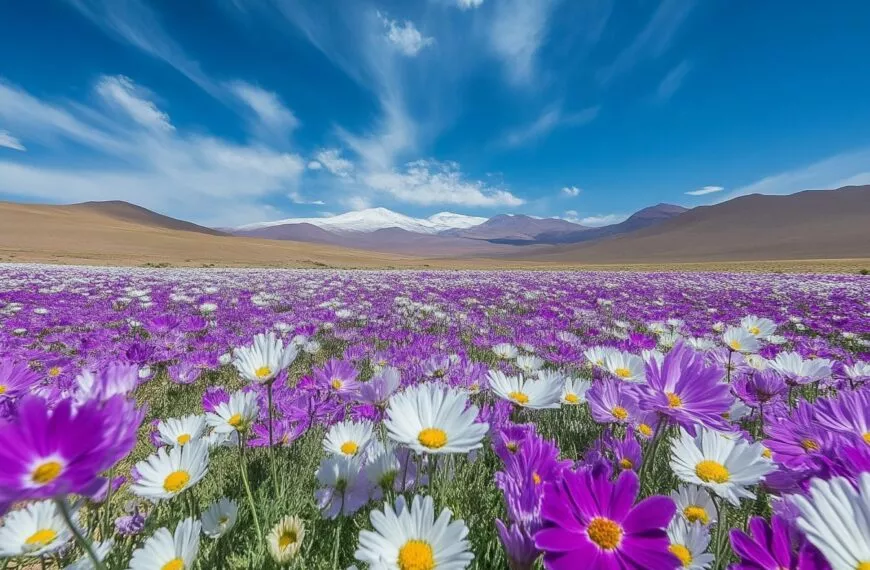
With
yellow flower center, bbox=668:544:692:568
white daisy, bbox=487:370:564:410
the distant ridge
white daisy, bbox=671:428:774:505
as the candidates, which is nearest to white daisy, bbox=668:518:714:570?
yellow flower center, bbox=668:544:692:568

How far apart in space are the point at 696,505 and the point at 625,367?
775 mm

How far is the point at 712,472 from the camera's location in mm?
1268

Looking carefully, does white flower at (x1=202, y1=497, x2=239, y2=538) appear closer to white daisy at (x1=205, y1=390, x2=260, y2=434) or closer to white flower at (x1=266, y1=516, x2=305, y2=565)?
white daisy at (x1=205, y1=390, x2=260, y2=434)

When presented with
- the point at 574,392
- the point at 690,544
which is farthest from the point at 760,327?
the point at 690,544

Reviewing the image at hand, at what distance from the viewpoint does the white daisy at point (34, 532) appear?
1.20 metres

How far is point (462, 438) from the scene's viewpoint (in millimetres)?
1112

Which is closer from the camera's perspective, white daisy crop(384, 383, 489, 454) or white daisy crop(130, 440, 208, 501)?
white daisy crop(384, 383, 489, 454)

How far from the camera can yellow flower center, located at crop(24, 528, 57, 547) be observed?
4.05 feet

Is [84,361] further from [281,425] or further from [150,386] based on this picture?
[281,425]

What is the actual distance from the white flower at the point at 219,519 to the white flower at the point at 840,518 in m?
1.45

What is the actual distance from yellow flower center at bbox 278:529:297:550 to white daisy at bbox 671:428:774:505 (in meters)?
1.06

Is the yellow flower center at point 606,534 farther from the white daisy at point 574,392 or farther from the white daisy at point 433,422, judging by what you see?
the white daisy at point 574,392

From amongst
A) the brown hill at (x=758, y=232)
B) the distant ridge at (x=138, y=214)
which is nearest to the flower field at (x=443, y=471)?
the brown hill at (x=758, y=232)

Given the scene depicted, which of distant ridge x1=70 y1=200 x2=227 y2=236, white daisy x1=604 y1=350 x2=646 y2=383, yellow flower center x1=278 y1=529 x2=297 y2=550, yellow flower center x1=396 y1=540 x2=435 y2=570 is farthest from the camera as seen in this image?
distant ridge x1=70 y1=200 x2=227 y2=236
